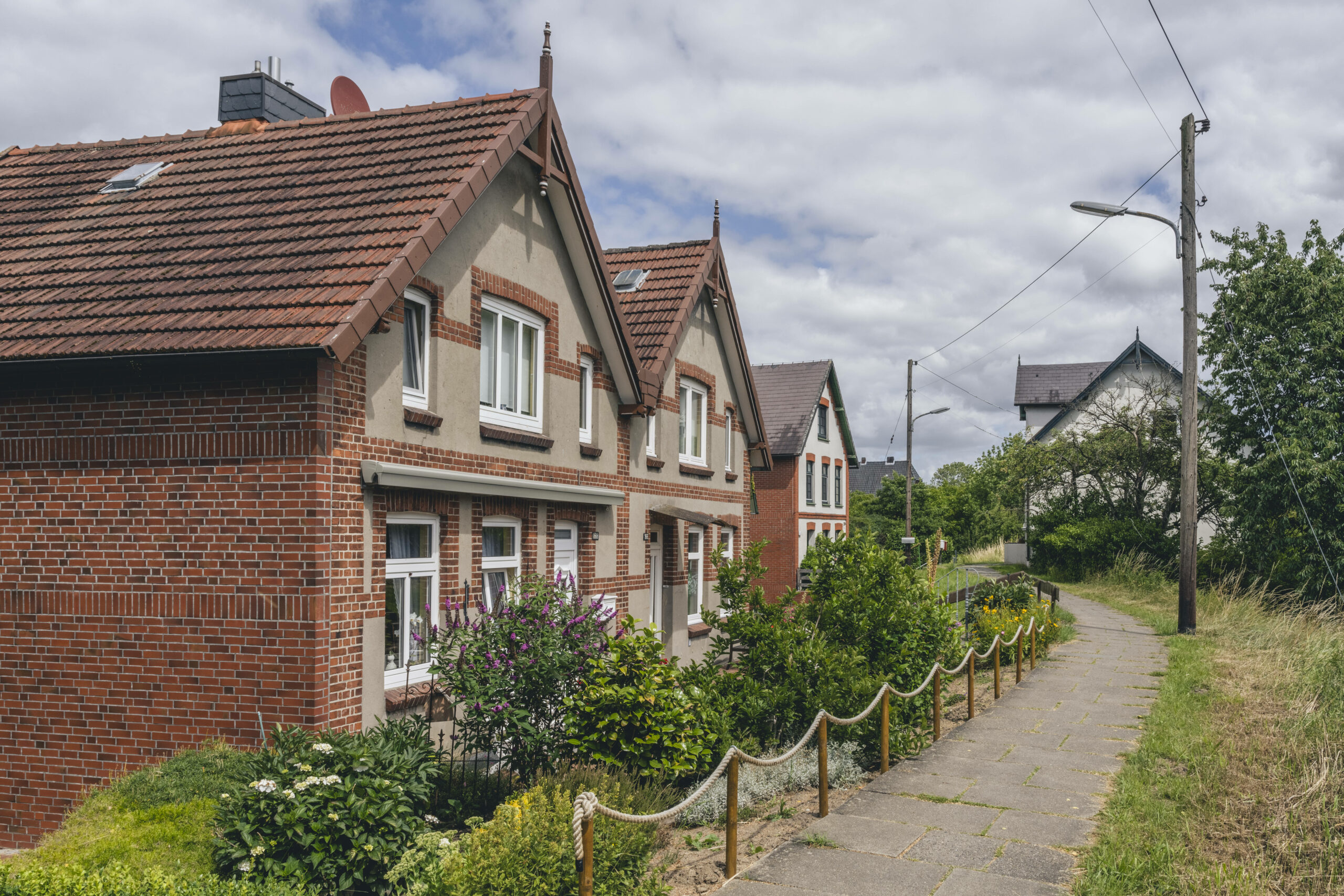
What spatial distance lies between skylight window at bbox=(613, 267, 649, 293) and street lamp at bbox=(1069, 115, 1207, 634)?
390 inches

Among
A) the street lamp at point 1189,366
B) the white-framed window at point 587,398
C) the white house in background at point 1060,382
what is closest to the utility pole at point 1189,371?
the street lamp at point 1189,366

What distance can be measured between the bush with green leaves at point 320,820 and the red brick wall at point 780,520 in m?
29.8

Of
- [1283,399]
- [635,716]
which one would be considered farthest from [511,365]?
[1283,399]

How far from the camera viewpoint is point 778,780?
9.35 meters

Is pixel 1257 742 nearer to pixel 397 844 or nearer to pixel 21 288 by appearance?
pixel 397 844

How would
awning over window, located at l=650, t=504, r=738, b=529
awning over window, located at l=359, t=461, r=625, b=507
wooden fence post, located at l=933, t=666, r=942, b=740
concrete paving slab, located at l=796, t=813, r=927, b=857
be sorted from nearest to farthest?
1. concrete paving slab, located at l=796, t=813, r=927, b=857
2. awning over window, located at l=359, t=461, r=625, b=507
3. wooden fence post, located at l=933, t=666, r=942, b=740
4. awning over window, located at l=650, t=504, r=738, b=529

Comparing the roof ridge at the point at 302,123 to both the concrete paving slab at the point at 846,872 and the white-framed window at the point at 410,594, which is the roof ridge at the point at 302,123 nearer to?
the white-framed window at the point at 410,594

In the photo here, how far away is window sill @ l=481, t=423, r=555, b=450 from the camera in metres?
11.3

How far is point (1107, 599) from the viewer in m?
28.2

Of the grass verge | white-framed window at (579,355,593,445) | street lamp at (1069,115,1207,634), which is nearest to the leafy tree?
street lamp at (1069,115,1207,634)

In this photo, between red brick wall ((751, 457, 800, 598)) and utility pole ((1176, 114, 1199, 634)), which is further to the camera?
red brick wall ((751, 457, 800, 598))

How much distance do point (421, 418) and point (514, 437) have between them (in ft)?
6.66

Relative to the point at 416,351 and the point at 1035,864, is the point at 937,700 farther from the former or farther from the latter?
the point at 416,351

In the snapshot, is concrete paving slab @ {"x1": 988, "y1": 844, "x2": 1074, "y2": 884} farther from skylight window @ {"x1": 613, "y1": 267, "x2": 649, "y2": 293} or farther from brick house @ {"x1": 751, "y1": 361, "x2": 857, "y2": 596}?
brick house @ {"x1": 751, "y1": 361, "x2": 857, "y2": 596}
